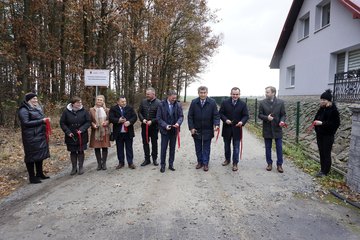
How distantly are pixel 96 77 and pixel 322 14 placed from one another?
12.6 m

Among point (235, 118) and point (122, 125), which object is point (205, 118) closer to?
point (235, 118)

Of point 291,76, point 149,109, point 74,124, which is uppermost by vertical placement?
point 291,76

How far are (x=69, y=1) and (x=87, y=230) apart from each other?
11.7 m

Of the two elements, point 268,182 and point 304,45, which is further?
point 304,45

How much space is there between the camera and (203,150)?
7.20m

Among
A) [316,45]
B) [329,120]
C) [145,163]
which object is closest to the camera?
[329,120]

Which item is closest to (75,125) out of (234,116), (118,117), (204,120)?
(118,117)

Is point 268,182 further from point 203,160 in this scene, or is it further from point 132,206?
point 132,206

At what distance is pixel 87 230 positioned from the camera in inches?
159

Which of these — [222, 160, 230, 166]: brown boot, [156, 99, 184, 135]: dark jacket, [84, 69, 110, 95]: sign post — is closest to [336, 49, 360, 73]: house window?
[222, 160, 230, 166]: brown boot

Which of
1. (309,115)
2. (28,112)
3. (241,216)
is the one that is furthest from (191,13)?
(241,216)

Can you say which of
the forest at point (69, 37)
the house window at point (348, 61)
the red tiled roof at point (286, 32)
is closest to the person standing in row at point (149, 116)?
the forest at point (69, 37)

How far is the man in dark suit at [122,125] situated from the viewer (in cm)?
709

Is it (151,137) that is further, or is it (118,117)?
(151,137)
